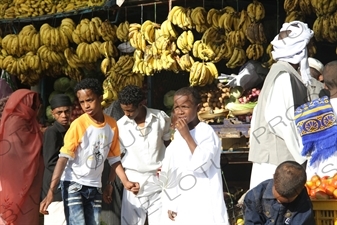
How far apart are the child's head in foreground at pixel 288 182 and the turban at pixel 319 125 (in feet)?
2.46

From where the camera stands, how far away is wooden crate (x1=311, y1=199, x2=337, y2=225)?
18.0ft

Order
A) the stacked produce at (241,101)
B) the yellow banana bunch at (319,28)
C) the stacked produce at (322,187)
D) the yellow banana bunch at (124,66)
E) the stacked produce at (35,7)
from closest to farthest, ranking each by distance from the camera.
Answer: the stacked produce at (322,187) → the yellow banana bunch at (319,28) → the stacked produce at (241,101) → the yellow banana bunch at (124,66) → the stacked produce at (35,7)

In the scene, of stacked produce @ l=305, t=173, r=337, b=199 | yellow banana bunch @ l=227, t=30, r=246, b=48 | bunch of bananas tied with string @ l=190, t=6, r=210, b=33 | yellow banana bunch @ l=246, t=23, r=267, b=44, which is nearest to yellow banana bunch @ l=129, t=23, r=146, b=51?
bunch of bananas tied with string @ l=190, t=6, r=210, b=33

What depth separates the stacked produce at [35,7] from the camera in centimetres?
1049

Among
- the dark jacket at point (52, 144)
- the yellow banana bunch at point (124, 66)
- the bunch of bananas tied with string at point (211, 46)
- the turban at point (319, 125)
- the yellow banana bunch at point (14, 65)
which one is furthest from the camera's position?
the yellow banana bunch at point (14, 65)

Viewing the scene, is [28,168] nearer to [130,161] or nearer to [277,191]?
[130,161]

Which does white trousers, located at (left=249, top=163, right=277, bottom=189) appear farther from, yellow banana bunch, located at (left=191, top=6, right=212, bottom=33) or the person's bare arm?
yellow banana bunch, located at (left=191, top=6, right=212, bottom=33)

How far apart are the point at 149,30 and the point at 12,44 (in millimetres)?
2075

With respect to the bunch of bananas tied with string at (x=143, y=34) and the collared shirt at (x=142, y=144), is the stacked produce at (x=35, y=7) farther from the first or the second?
the collared shirt at (x=142, y=144)

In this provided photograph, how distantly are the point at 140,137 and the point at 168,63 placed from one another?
1330 millimetres

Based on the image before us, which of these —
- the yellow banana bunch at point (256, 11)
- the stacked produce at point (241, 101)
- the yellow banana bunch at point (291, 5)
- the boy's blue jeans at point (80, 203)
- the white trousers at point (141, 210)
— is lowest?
the white trousers at point (141, 210)

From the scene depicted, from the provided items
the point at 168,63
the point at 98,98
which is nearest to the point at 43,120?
the point at 168,63

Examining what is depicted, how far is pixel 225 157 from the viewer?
898 cm

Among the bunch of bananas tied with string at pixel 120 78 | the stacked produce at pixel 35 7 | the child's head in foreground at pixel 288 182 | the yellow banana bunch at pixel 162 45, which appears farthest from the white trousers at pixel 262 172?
the stacked produce at pixel 35 7
